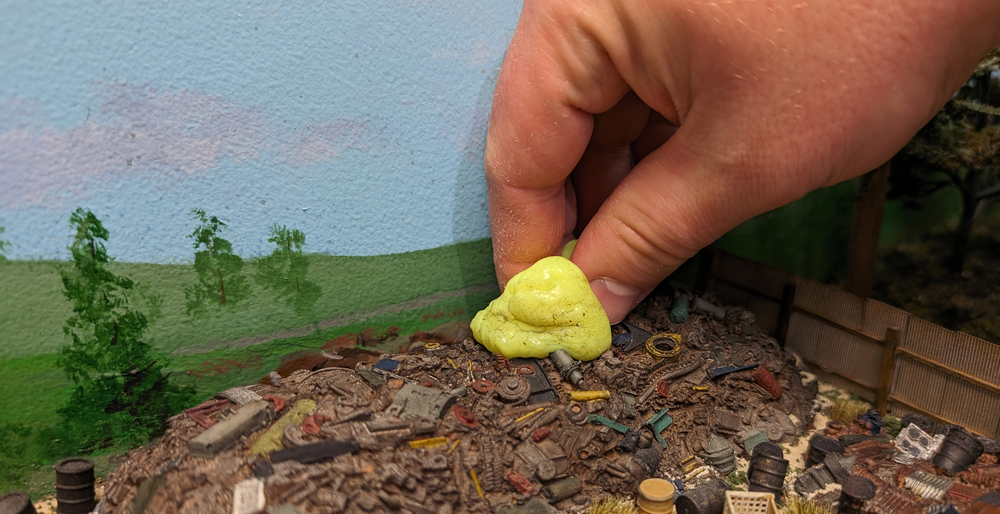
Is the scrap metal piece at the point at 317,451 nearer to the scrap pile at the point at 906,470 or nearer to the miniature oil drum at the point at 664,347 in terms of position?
the miniature oil drum at the point at 664,347

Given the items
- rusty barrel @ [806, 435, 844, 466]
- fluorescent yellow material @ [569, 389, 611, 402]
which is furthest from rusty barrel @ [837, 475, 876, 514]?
fluorescent yellow material @ [569, 389, 611, 402]

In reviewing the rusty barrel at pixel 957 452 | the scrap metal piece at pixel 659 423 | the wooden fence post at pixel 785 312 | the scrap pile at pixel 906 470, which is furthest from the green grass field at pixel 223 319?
the rusty barrel at pixel 957 452

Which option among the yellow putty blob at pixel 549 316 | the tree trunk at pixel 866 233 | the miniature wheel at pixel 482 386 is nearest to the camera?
the miniature wheel at pixel 482 386

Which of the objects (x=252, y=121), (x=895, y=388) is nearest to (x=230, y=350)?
(x=252, y=121)

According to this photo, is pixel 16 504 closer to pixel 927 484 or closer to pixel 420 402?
pixel 420 402

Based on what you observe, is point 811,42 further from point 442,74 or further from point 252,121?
point 252,121

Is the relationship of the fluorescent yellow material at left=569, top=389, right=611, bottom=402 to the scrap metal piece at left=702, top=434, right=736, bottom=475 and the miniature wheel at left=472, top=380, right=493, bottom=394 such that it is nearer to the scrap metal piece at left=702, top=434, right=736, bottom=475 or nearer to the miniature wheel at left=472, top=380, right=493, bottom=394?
the miniature wheel at left=472, top=380, right=493, bottom=394

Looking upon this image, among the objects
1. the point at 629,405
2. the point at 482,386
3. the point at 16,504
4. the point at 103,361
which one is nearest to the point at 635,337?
the point at 629,405
